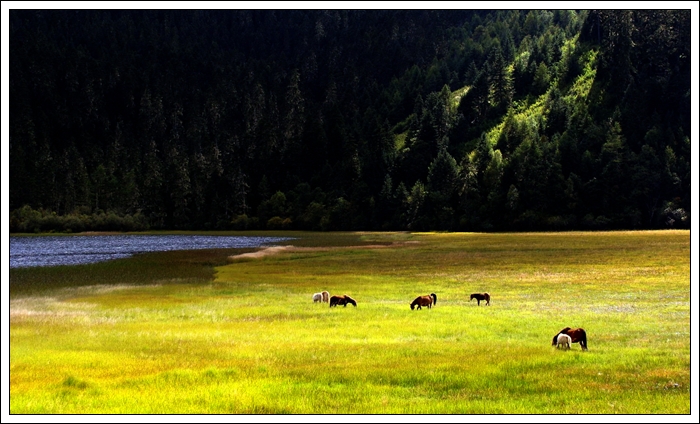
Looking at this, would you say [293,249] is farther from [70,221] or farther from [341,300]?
[341,300]

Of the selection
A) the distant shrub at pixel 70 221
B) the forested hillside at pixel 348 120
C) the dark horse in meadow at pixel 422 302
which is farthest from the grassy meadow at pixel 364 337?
the forested hillside at pixel 348 120

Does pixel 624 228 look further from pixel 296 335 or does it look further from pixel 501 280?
pixel 296 335

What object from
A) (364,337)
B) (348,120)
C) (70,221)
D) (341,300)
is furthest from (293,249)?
(348,120)

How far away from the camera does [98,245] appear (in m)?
36.5

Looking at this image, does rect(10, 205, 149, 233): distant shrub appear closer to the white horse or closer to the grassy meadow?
the grassy meadow

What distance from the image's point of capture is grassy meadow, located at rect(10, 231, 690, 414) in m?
12.6

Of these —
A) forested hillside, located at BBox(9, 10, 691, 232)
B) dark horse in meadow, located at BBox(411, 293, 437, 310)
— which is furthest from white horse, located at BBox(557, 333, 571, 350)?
forested hillside, located at BBox(9, 10, 691, 232)

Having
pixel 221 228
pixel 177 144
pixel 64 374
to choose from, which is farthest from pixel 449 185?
pixel 177 144

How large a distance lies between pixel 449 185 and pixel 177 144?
47.3 meters

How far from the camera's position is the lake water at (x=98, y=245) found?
80.4ft

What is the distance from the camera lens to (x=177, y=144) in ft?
279

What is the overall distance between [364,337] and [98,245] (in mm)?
24649

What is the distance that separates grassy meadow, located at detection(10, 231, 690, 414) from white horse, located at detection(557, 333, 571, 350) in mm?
159

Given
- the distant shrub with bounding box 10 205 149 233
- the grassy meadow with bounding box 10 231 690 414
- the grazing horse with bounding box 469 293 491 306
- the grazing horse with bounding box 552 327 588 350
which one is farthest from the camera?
the distant shrub with bounding box 10 205 149 233
